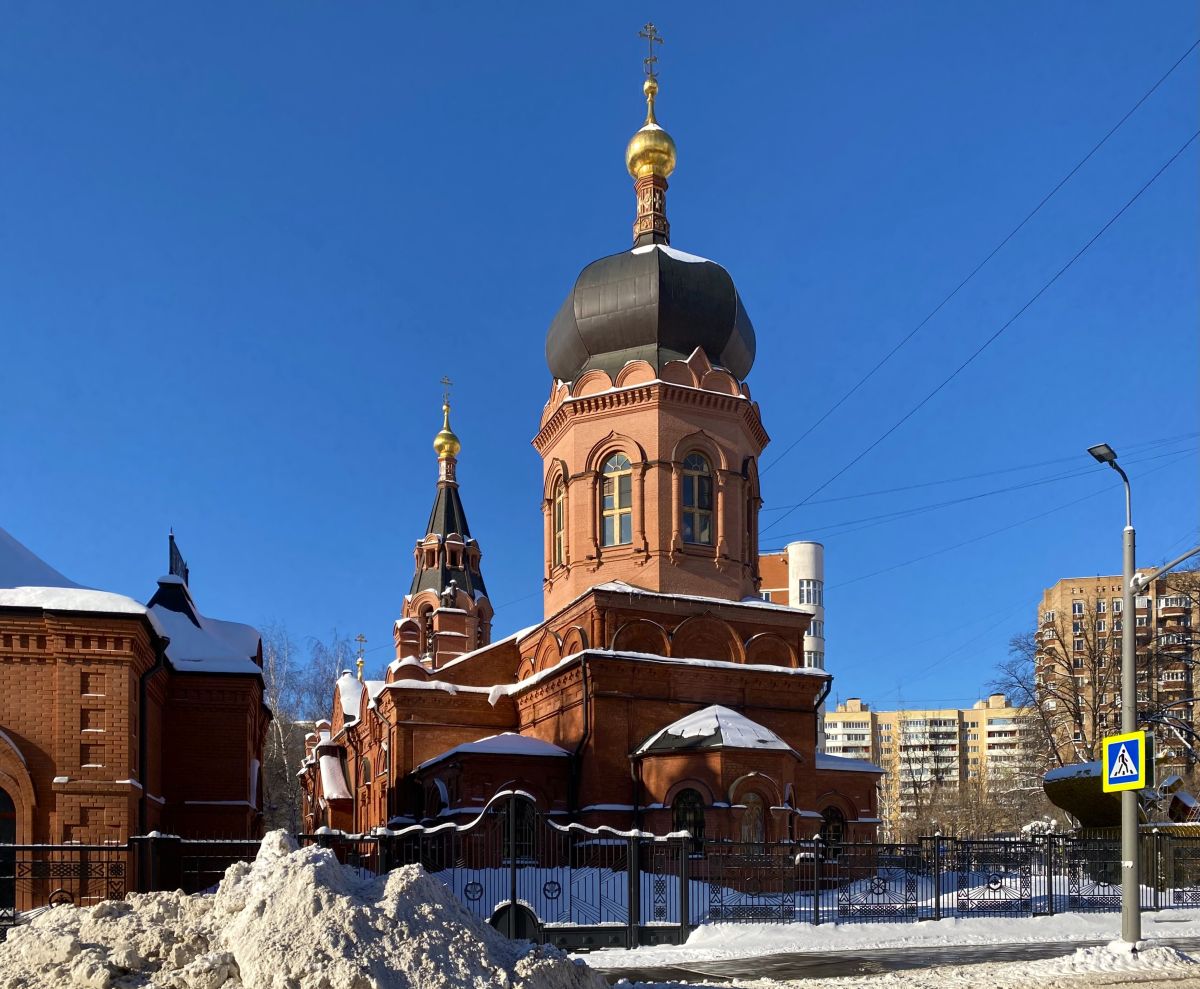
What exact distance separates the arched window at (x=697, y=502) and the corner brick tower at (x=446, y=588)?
16444 millimetres

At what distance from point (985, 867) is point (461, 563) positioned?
2823 cm

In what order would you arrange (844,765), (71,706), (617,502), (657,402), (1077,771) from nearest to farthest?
(71,706), (1077,771), (657,402), (617,502), (844,765)

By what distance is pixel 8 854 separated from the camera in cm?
1719

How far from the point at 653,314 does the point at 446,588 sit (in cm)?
1909

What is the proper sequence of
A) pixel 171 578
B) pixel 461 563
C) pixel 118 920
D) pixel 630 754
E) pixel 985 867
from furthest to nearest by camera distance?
1. pixel 461 563
2. pixel 171 578
3. pixel 630 754
4. pixel 985 867
5. pixel 118 920

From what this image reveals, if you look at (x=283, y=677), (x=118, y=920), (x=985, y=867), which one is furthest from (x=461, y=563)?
(x=118, y=920)

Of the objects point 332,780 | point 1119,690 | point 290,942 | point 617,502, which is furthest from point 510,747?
point 1119,690

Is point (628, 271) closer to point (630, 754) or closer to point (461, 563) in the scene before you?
point (630, 754)

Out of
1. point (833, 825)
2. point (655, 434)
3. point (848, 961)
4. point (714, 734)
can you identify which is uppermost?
point (655, 434)

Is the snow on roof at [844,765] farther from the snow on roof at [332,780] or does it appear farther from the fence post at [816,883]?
the snow on roof at [332,780]

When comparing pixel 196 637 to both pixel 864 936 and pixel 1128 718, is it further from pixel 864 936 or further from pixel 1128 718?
pixel 1128 718

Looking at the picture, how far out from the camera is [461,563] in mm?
45562

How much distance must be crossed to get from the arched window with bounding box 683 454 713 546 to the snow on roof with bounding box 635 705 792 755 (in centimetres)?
407

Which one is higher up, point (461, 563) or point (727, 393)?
point (727, 393)
